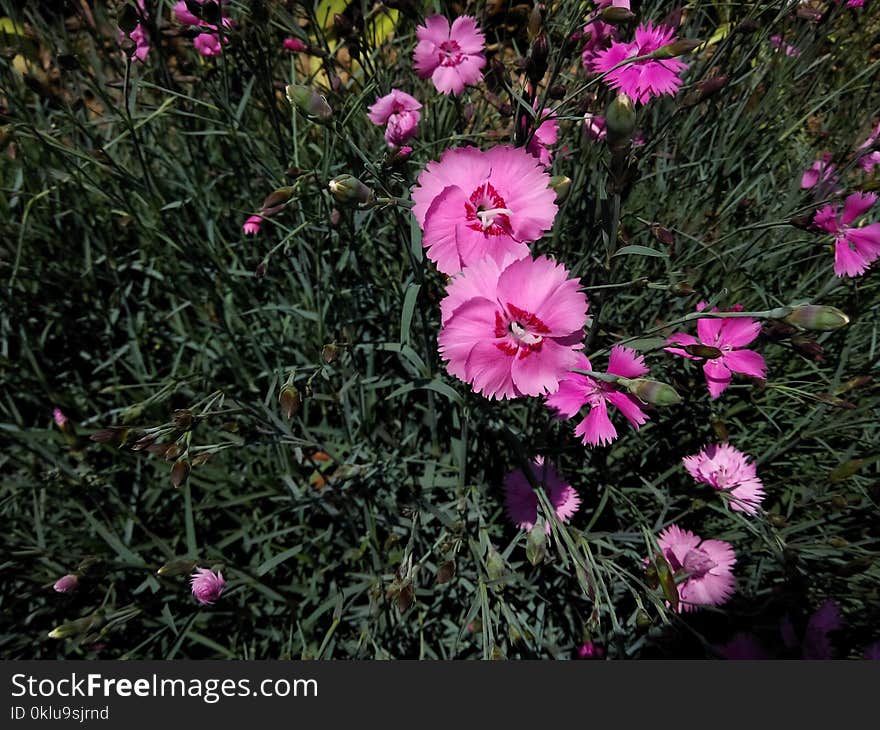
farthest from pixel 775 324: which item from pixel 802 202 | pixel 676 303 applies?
pixel 802 202

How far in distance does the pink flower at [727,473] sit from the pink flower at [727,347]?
0.72 ft

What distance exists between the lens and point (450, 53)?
52.9 inches

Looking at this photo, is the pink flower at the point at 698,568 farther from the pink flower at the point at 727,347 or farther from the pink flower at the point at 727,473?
the pink flower at the point at 727,347

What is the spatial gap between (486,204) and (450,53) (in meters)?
0.57

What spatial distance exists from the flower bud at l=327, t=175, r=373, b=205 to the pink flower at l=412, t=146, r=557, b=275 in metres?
0.09

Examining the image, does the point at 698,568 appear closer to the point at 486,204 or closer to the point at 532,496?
the point at 532,496

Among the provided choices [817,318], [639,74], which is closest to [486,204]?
[639,74]

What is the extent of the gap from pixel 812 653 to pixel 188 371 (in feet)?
6.23

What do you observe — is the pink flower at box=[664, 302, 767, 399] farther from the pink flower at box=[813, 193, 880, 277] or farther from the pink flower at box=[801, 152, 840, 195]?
the pink flower at box=[801, 152, 840, 195]

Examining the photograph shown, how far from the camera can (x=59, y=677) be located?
1.25 meters

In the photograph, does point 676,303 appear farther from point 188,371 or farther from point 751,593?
point 188,371

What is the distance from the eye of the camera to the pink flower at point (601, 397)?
1030mm

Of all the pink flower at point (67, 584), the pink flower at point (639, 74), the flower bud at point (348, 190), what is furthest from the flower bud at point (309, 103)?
the pink flower at point (67, 584)

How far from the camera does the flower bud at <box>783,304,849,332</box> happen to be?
2.95ft
